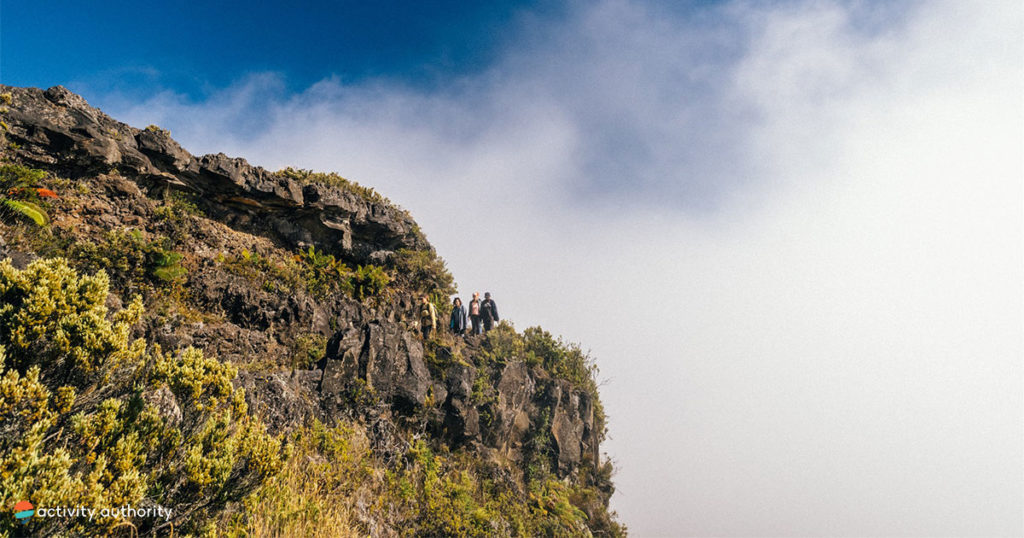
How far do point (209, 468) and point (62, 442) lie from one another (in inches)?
51.2

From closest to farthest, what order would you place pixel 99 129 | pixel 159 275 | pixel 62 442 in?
1. pixel 62 442
2. pixel 159 275
3. pixel 99 129

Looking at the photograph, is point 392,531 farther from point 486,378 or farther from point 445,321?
point 445,321

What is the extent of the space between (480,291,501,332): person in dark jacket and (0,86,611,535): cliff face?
1549 mm

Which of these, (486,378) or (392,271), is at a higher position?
(392,271)

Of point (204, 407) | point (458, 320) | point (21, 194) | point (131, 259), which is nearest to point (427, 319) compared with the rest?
point (458, 320)

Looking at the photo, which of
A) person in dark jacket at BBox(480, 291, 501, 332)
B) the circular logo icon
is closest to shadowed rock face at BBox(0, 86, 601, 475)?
person in dark jacket at BBox(480, 291, 501, 332)

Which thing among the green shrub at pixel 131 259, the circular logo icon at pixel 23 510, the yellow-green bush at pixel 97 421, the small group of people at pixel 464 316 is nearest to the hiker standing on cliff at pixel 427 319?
the small group of people at pixel 464 316

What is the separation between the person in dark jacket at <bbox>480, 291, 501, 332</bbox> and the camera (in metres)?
18.7

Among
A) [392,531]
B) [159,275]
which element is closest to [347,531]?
[392,531]

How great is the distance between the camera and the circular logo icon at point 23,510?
3064 millimetres

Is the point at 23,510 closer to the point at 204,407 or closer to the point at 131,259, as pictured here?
the point at 204,407

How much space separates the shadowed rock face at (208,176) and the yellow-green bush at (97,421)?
27.8ft

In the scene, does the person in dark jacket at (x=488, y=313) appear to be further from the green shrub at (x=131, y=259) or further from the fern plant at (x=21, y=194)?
the fern plant at (x=21, y=194)

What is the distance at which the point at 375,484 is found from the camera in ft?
28.8
